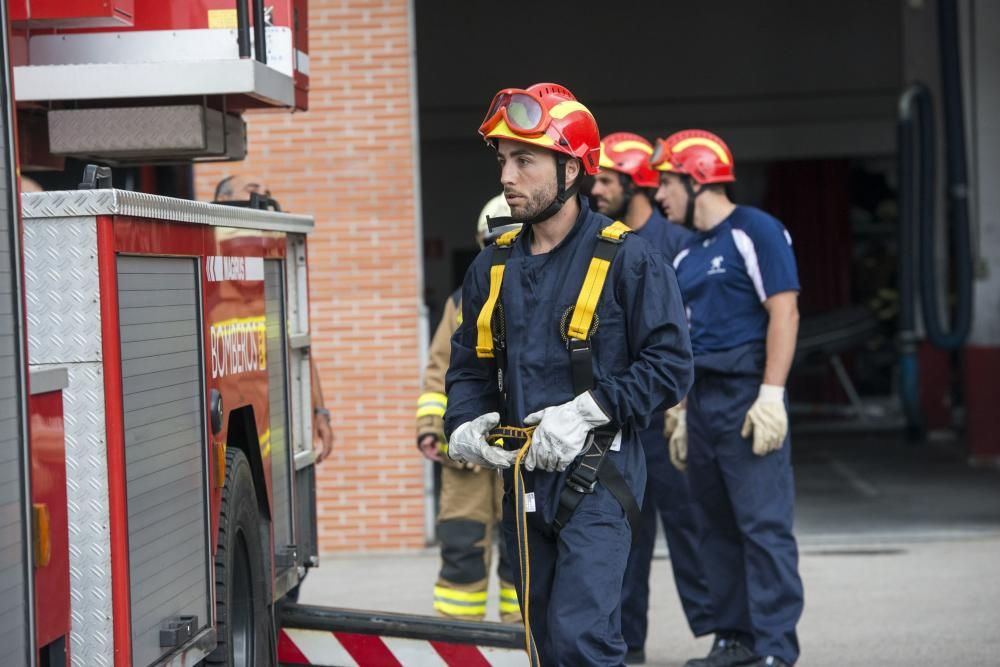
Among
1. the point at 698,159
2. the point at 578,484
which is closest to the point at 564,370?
the point at 578,484

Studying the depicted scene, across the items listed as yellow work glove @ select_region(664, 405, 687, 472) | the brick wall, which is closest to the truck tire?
yellow work glove @ select_region(664, 405, 687, 472)

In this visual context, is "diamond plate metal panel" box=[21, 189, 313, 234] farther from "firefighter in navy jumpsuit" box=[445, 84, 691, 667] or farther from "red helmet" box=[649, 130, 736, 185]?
"red helmet" box=[649, 130, 736, 185]

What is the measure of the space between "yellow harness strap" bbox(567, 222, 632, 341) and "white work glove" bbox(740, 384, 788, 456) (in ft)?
6.02

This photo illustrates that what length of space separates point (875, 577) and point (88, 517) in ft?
19.4

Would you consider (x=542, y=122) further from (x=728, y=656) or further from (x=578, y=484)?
(x=728, y=656)

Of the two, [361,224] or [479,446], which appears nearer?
[479,446]

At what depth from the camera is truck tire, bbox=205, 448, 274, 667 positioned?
4230 mm

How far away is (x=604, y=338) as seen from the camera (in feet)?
13.5

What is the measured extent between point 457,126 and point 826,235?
4885 millimetres

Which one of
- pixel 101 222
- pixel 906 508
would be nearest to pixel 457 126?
pixel 906 508

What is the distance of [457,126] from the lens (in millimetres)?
18000

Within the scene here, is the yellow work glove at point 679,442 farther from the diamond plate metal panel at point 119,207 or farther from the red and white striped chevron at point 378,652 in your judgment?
the diamond plate metal panel at point 119,207

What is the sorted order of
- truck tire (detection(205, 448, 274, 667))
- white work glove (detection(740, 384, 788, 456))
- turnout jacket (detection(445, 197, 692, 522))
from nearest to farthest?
turnout jacket (detection(445, 197, 692, 522)) → truck tire (detection(205, 448, 274, 667)) → white work glove (detection(740, 384, 788, 456))

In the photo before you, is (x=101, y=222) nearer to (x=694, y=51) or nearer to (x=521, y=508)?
(x=521, y=508)
